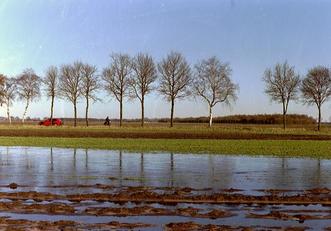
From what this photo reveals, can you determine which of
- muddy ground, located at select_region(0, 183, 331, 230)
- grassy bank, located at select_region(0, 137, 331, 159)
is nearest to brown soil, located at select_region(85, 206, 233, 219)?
muddy ground, located at select_region(0, 183, 331, 230)

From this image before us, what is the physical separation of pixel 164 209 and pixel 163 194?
8.03 feet

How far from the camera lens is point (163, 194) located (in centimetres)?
1752

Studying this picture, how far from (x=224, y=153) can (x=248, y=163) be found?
6990mm

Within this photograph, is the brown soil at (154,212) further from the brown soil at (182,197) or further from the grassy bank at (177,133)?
the grassy bank at (177,133)

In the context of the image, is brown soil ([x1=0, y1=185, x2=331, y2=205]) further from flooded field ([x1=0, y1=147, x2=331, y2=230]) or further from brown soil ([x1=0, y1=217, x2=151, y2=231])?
brown soil ([x1=0, y1=217, x2=151, y2=231])

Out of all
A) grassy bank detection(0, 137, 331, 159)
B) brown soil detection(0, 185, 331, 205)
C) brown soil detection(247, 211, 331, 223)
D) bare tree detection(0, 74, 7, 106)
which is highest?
bare tree detection(0, 74, 7, 106)

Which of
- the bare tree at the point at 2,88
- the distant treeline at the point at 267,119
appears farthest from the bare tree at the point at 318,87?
the bare tree at the point at 2,88

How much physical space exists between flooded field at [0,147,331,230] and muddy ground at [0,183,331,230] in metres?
0.02

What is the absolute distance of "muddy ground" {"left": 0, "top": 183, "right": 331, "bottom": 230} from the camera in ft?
42.7

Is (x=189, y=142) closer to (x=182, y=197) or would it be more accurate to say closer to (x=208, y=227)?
(x=182, y=197)

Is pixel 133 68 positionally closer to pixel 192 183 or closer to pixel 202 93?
pixel 202 93

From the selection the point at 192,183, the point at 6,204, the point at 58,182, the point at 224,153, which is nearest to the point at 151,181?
the point at 192,183

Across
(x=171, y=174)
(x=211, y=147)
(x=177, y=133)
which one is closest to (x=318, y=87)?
(x=177, y=133)

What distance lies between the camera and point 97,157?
31.8 m
